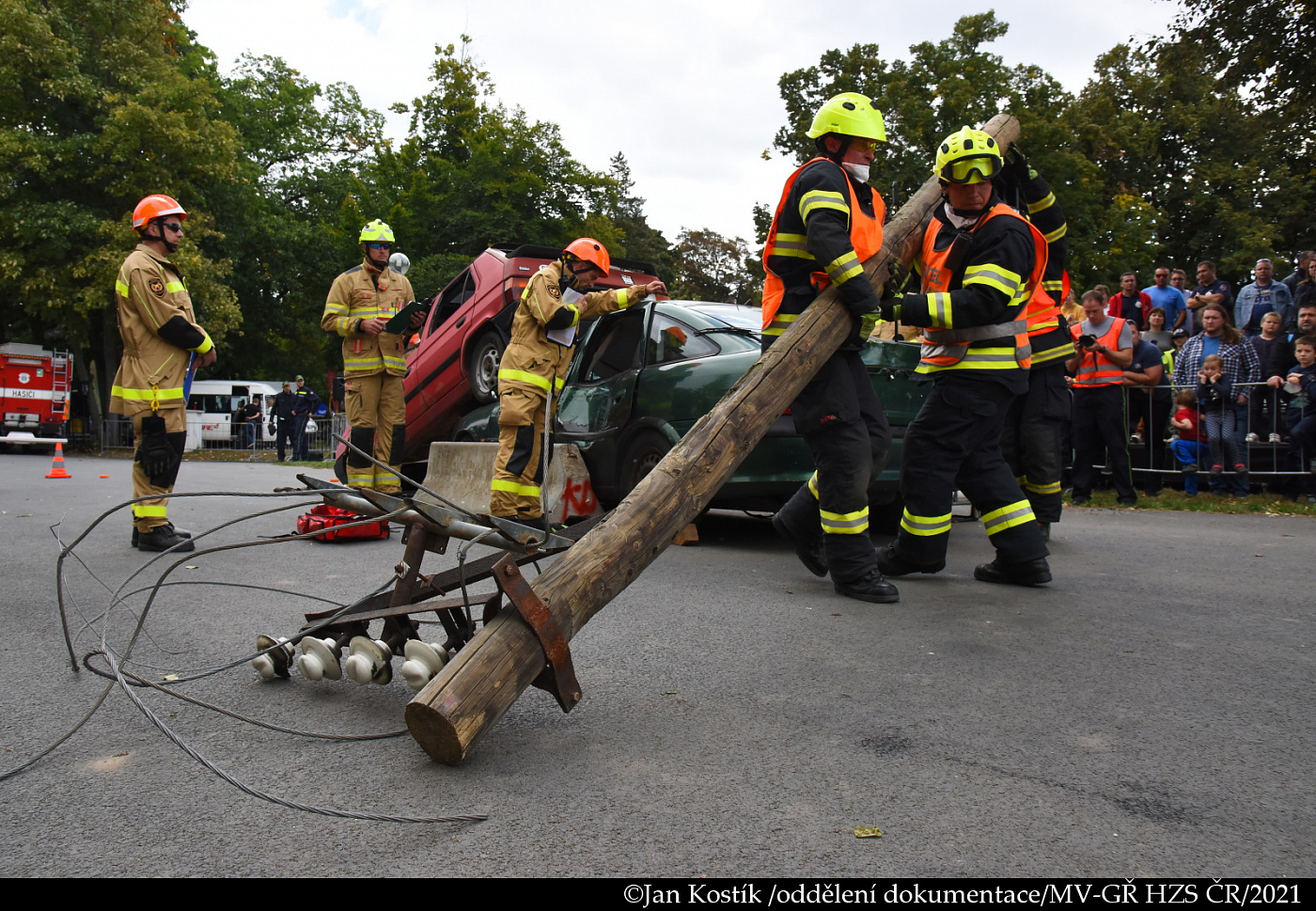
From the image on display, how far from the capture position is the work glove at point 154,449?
616 cm

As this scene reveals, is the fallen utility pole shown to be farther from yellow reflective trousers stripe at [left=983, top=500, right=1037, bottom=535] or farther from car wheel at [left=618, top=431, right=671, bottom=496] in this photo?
car wheel at [left=618, top=431, right=671, bottom=496]

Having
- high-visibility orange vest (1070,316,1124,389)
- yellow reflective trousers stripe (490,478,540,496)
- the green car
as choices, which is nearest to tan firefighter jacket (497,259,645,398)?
the green car

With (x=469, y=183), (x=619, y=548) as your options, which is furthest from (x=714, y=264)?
(x=619, y=548)

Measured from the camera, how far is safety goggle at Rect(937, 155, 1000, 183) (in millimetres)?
4559

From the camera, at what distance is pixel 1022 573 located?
16.0 feet

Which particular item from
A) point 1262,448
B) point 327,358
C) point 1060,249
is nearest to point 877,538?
point 1060,249

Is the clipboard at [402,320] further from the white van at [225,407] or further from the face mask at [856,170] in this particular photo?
the white van at [225,407]

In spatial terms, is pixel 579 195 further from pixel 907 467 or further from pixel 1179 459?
pixel 907 467

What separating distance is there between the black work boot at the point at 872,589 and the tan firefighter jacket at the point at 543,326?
2690 millimetres

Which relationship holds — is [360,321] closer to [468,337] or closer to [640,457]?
[640,457]

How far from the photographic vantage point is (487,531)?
2719 millimetres

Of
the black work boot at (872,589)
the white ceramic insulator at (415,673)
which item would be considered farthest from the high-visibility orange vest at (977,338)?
the white ceramic insulator at (415,673)

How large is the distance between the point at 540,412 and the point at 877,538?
238 cm

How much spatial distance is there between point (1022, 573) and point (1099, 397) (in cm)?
501
